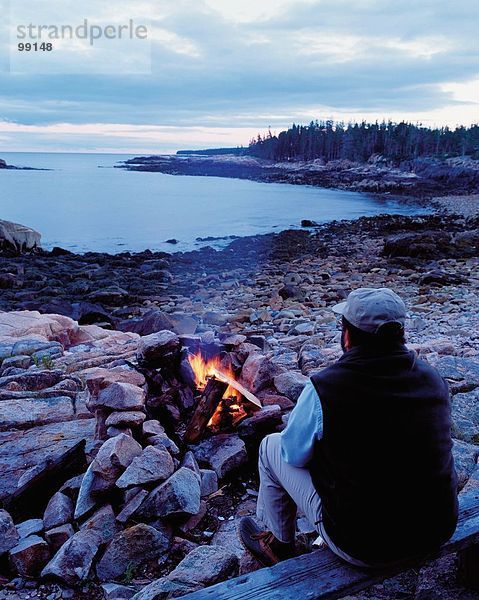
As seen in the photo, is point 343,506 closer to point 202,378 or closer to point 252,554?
point 252,554

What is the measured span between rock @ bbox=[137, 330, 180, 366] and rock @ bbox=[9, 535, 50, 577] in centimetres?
244

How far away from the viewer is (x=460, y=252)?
23906 mm

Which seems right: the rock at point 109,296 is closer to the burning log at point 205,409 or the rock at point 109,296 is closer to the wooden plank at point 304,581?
the burning log at point 205,409

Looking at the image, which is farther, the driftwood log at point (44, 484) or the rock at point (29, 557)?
the driftwood log at point (44, 484)

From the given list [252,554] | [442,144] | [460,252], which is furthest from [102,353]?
[442,144]

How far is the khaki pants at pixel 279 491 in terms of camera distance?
3.09m

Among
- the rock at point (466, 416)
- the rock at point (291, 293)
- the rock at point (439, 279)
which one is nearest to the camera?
the rock at point (466, 416)

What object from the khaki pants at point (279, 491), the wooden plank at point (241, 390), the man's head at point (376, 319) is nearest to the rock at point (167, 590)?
the khaki pants at point (279, 491)

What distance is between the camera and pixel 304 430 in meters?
2.68

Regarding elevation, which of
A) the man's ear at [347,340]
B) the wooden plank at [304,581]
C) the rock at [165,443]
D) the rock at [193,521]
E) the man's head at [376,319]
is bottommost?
the rock at [193,521]

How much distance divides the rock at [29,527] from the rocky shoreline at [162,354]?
0.01 m

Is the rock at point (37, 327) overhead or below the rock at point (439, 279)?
overhead

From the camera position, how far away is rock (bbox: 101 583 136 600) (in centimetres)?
362

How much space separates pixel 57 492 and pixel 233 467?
62.1 inches
